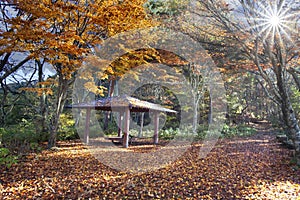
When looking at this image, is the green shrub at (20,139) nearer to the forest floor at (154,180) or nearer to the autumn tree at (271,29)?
the forest floor at (154,180)

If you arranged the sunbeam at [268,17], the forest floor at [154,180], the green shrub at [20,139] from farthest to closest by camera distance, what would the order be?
1. the green shrub at [20,139]
2. the sunbeam at [268,17]
3. the forest floor at [154,180]

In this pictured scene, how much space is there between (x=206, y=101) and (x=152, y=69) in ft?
21.9

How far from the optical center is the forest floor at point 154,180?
12.8ft

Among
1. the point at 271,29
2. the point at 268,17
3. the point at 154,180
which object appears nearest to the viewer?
the point at 154,180

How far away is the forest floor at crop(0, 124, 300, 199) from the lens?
12.8 ft

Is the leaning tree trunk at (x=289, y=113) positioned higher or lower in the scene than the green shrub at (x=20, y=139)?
higher

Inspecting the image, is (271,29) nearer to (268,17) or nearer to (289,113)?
(268,17)

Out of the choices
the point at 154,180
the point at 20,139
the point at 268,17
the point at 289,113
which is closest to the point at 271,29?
the point at 268,17

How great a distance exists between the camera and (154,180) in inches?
182

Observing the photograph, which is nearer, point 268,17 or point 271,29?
point 268,17

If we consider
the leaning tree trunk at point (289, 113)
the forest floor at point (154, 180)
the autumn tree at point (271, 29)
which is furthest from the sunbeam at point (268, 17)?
the forest floor at point (154, 180)

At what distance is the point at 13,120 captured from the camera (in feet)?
45.1

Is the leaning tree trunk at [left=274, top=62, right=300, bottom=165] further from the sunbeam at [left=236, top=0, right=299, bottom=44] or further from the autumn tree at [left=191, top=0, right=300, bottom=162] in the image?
the sunbeam at [left=236, top=0, right=299, bottom=44]

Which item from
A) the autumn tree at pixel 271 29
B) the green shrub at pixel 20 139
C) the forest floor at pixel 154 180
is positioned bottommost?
the forest floor at pixel 154 180
